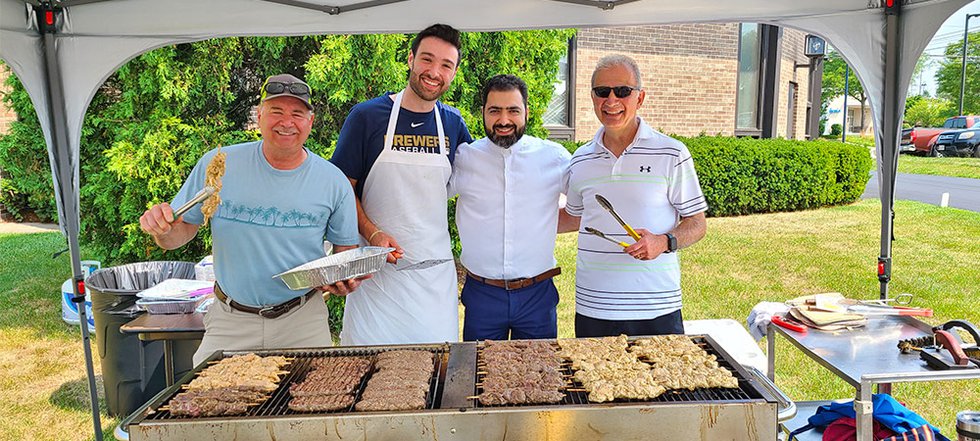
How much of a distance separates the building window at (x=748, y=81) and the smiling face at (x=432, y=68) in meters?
10.3

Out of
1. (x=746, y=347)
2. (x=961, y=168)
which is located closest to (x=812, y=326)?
(x=746, y=347)

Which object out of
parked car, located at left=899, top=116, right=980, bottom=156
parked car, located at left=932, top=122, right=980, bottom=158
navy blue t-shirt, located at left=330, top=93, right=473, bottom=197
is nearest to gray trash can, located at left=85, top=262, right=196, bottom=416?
navy blue t-shirt, located at left=330, top=93, right=473, bottom=197

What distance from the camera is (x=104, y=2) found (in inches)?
131

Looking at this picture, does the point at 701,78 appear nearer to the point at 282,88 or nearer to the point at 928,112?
the point at 282,88

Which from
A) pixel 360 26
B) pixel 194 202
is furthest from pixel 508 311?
pixel 360 26

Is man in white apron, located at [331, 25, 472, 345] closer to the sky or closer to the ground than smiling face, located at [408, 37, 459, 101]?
closer to the ground

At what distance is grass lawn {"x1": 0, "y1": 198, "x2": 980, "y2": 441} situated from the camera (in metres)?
4.55

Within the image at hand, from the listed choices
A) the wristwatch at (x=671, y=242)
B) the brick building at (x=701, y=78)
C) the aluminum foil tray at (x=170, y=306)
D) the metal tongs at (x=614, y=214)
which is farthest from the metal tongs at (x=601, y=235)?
the brick building at (x=701, y=78)

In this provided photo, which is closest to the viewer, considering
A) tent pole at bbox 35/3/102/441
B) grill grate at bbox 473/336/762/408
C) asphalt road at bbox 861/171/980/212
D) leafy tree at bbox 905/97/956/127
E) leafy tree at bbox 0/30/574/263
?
grill grate at bbox 473/336/762/408

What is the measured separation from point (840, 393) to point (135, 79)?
5.88m

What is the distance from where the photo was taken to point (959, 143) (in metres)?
25.0

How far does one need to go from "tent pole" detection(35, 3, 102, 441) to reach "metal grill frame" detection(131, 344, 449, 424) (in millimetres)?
1320

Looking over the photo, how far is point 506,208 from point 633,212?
1.86 ft

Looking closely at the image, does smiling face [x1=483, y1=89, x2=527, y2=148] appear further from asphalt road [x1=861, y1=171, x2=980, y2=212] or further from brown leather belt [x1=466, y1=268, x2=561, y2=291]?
asphalt road [x1=861, y1=171, x2=980, y2=212]
